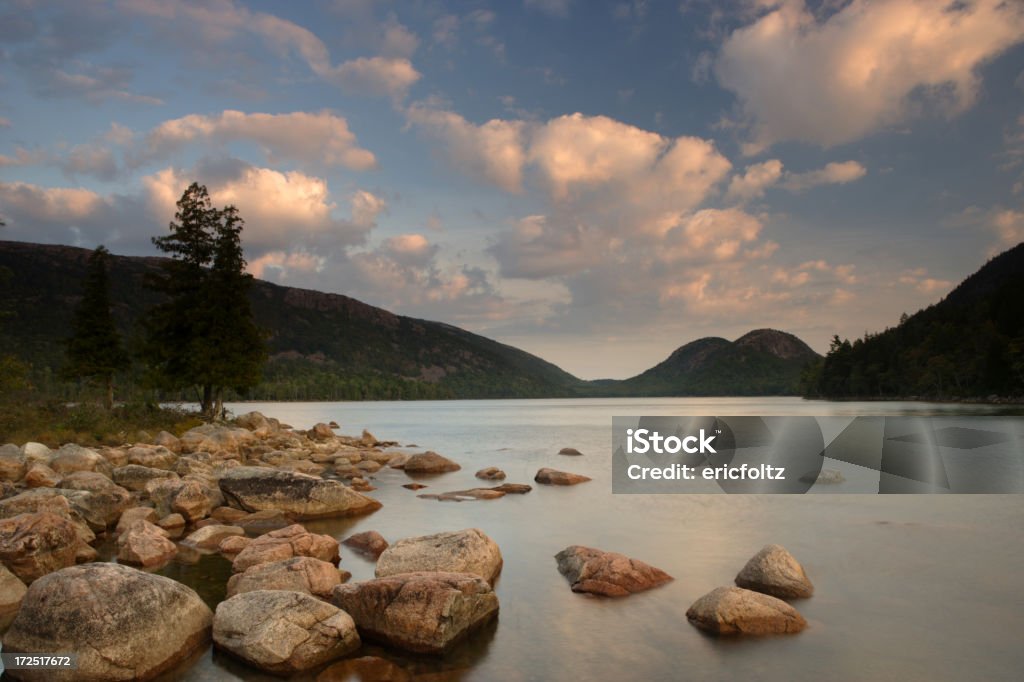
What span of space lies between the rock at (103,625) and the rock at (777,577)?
9.28 meters

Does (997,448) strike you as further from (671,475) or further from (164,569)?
(164,569)

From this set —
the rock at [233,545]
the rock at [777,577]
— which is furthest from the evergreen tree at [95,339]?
the rock at [777,577]

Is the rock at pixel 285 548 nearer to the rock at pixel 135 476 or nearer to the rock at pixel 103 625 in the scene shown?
the rock at pixel 103 625

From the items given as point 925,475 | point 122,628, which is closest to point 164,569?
point 122,628

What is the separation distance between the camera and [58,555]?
1229 cm

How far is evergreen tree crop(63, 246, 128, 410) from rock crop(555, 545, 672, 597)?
51.6 meters

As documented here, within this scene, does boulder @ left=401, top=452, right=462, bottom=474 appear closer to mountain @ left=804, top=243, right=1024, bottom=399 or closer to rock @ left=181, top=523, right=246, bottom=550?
rock @ left=181, top=523, right=246, bottom=550

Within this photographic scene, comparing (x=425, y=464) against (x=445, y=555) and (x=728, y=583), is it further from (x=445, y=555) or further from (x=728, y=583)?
(x=728, y=583)

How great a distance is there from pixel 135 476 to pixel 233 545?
771 cm

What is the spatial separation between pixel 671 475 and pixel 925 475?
37.3ft

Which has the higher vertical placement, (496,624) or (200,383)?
(200,383)

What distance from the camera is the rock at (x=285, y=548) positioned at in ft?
39.2

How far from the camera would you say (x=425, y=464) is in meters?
30.5

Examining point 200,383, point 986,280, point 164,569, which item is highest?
point 986,280
